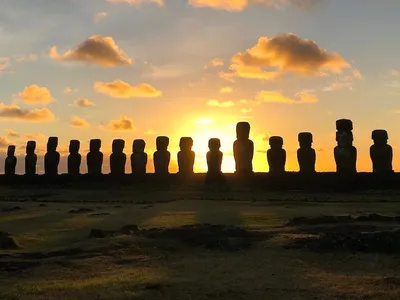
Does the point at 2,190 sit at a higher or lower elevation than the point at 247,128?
lower

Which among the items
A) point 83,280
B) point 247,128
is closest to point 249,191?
point 247,128

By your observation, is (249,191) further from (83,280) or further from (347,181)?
(83,280)

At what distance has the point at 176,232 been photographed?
10859 millimetres

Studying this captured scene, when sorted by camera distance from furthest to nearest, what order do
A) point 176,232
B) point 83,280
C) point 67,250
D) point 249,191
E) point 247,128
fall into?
1. point 247,128
2. point 249,191
3. point 176,232
4. point 67,250
5. point 83,280

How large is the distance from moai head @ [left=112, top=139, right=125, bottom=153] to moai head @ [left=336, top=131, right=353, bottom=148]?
13.4 metres

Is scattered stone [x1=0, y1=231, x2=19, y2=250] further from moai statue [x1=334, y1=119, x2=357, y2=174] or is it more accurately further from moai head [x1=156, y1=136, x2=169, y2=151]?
moai head [x1=156, y1=136, x2=169, y2=151]

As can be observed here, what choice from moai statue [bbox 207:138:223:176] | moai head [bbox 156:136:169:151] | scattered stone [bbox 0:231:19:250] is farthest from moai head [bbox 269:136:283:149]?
scattered stone [bbox 0:231:19:250]

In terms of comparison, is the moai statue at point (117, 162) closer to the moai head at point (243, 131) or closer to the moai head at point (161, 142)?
the moai head at point (161, 142)

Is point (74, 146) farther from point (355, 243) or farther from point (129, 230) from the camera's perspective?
point (355, 243)

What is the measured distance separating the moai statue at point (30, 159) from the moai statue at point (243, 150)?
15.1 meters

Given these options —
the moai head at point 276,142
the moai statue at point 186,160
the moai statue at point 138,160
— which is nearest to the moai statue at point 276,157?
the moai head at point 276,142

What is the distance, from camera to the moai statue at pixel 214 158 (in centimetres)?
3192

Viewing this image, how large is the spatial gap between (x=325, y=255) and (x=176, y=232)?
11.2 ft

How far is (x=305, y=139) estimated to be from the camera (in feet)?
102
